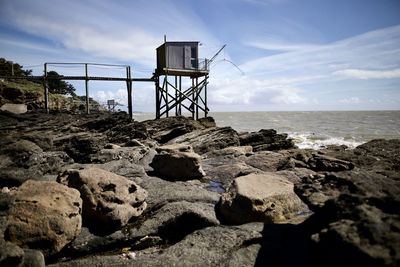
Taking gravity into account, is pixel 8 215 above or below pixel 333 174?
below

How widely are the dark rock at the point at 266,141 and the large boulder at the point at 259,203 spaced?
8966 millimetres

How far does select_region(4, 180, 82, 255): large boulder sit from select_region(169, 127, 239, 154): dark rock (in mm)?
8827

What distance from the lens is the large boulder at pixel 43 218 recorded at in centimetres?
480

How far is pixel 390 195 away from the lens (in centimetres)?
421

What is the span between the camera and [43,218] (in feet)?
16.3

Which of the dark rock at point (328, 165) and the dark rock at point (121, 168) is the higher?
the dark rock at point (121, 168)

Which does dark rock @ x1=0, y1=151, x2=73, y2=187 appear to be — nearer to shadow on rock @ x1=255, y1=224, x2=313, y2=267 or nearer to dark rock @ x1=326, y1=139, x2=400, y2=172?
shadow on rock @ x1=255, y1=224, x2=313, y2=267

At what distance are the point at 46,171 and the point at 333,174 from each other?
734 cm

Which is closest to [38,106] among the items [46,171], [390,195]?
[46,171]

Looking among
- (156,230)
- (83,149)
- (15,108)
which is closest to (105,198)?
(156,230)

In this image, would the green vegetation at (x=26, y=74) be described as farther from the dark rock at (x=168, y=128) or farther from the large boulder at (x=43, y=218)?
the large boulder at (x=43, y=218)

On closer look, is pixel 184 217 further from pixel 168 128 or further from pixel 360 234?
pixel 168 128

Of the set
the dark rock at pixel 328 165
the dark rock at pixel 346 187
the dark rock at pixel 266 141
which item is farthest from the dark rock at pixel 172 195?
the dark rock at pixel 266 141

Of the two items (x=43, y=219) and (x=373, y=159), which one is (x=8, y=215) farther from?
(x=373, y=159)
